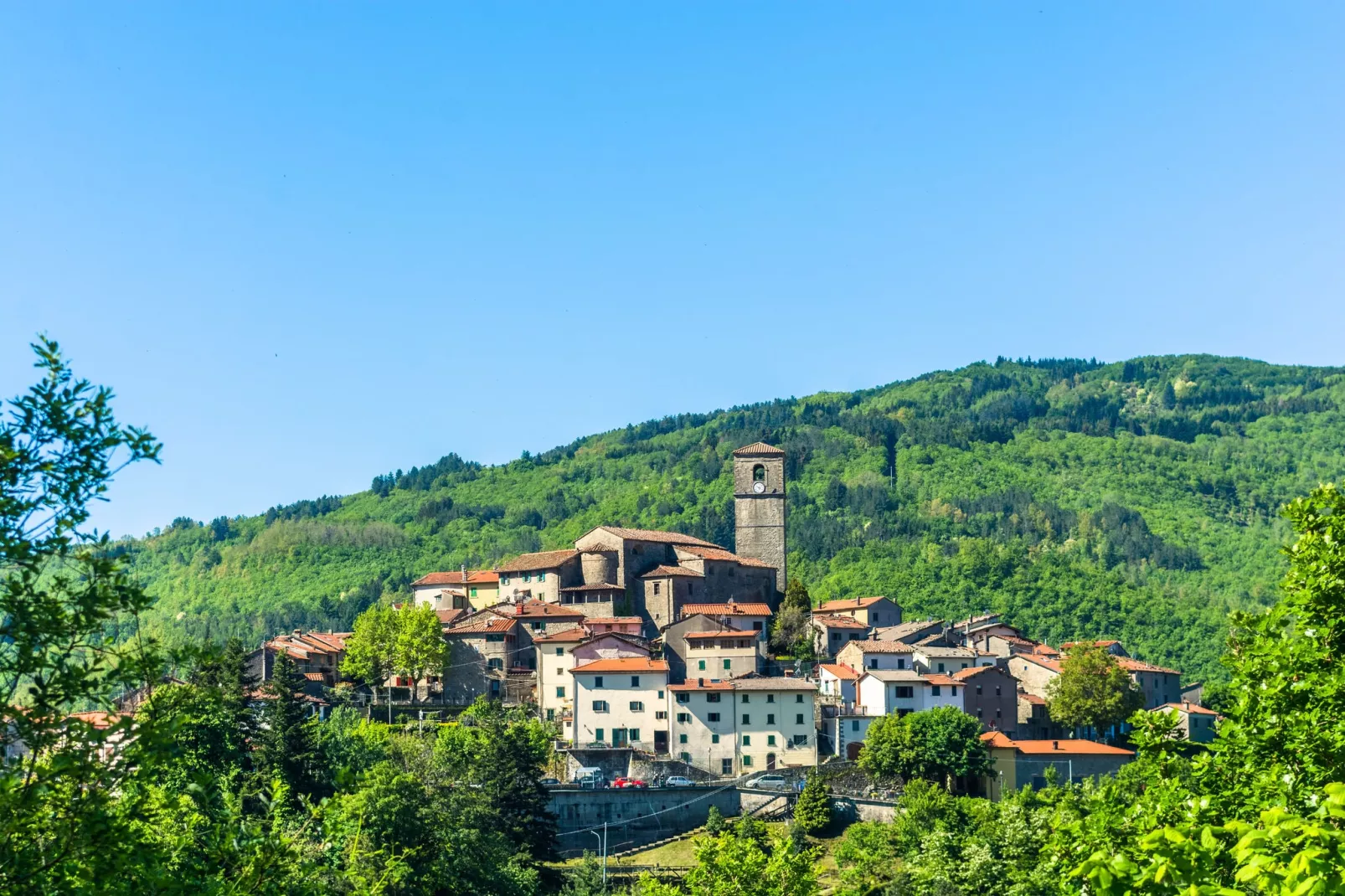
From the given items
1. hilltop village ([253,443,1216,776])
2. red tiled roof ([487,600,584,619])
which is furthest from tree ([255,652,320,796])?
red tiled roof ([487,600,584,619])

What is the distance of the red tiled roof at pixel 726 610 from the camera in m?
81.0

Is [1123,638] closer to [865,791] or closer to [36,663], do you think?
[865,791]

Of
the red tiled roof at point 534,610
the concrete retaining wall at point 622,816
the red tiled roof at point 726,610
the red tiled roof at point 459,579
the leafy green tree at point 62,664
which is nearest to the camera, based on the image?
the leafy green tree at point 62,664

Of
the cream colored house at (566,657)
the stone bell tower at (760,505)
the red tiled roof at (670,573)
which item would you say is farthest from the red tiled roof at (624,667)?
the stone bell tower at (760,505)

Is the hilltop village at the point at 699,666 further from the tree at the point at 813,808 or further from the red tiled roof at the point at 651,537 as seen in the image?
the tree at the point at 813,808

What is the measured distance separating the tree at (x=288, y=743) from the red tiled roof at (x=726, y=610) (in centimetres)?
2676

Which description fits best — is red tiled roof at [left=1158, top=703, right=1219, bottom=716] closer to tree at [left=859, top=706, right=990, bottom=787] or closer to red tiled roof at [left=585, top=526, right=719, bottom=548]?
tree at [left=859, top=706, right=990, bottom=787]

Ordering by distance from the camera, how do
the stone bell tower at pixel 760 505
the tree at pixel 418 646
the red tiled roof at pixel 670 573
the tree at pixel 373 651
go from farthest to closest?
the stone bell tower at pixel 760 505, the red tiled roof at pixel 670 573, the tree at pixel 373 651, the tree at pixel 418 646

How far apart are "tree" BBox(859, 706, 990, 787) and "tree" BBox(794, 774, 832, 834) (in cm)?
337

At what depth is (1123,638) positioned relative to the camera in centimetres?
12744

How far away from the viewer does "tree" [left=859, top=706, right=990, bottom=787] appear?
2611 inches

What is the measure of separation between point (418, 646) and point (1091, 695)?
109 feet

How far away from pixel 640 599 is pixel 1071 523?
113447mm

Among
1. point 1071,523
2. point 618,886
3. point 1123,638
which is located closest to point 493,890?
point 618,886
